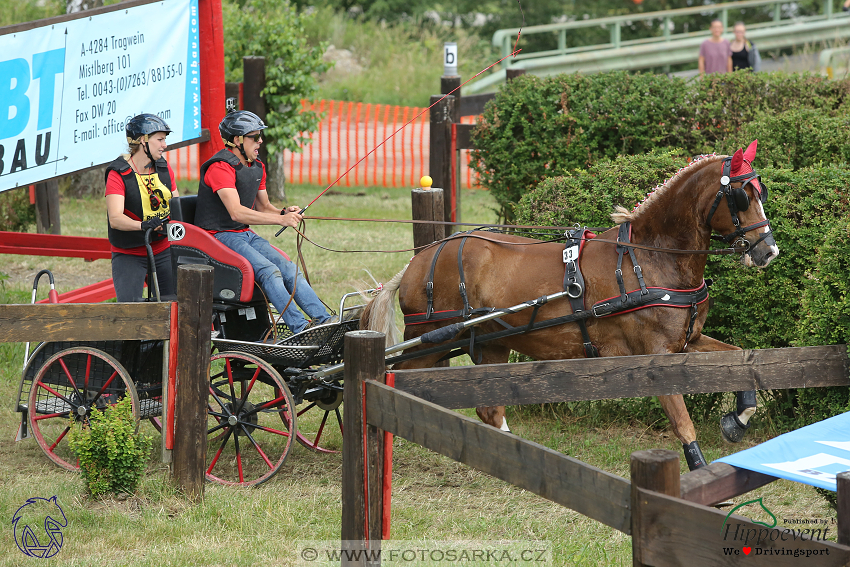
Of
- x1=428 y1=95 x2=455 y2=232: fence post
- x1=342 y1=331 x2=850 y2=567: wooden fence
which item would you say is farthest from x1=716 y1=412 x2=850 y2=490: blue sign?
x1=428 y1=95 x2=455 y2=232: fence post

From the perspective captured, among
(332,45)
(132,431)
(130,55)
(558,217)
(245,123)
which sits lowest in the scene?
(132,431)

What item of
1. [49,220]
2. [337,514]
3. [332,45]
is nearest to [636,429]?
[337,514]

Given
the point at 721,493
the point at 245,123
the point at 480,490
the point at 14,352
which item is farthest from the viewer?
the point at 14,352

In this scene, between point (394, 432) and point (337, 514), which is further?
point (337, 514)

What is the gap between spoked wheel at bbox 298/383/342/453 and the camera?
586cm

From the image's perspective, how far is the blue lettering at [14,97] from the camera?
6.90 meters

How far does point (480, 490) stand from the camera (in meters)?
5.56

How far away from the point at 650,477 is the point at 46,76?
Result: 6.18 meters

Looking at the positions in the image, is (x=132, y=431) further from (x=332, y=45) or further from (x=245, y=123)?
(x=332, y=45)

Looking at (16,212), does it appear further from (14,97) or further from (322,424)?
(322,424)

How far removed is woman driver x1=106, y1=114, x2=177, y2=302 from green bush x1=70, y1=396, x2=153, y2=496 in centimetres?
119

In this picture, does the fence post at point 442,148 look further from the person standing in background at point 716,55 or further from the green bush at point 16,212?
the person standing in background at point 716,55

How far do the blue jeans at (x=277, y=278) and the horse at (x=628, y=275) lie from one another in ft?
1.38

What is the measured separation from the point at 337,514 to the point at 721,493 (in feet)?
8.18
